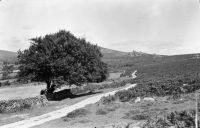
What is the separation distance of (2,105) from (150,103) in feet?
57.4

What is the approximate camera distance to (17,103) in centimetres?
4266

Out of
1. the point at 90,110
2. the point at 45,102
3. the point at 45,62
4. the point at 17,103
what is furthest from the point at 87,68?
the point at 90,110

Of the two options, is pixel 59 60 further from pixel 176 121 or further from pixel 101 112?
pixel 176 121

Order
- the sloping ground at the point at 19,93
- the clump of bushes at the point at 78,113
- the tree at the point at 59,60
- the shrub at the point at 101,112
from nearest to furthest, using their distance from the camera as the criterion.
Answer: the clump of bushes at the point at 78,113 < the shrub at the point at 101,112 < the tree at the point at 59,60 < the sloping ground at the point at 19,93

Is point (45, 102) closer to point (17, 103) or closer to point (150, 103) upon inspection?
point (17, 103)

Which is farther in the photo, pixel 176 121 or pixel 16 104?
pixel 16 104

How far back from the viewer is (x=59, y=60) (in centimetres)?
5416

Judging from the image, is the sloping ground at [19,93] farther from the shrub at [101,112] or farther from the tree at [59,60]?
the shrub at [101,112]

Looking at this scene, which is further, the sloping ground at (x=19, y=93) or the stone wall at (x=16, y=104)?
the sloping ground at (x=19, y=93)

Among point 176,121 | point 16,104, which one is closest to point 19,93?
point 16,104

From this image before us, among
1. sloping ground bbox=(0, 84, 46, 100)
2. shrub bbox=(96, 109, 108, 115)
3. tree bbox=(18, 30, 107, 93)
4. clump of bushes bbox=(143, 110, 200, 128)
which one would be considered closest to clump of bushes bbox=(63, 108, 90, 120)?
shrub bbox=(96, 109, 108, 115)

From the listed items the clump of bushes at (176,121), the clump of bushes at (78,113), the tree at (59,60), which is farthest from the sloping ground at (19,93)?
the clump of bushes at (176,121)

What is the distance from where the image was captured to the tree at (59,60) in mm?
54175

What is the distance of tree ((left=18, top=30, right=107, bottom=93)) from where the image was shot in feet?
178
